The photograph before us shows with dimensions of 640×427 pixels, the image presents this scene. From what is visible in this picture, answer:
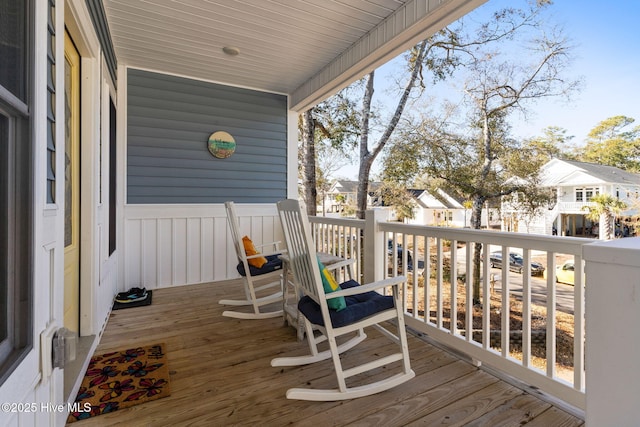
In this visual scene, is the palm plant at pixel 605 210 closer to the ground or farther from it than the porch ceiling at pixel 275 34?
closer to the ground

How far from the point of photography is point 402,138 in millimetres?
9773

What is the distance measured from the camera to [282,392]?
169cm

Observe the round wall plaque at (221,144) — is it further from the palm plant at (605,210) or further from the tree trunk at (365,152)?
the palm plant at (605,210)

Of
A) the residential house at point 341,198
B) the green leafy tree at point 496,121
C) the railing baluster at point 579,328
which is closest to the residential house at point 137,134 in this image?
the railing baluster at point 579,328

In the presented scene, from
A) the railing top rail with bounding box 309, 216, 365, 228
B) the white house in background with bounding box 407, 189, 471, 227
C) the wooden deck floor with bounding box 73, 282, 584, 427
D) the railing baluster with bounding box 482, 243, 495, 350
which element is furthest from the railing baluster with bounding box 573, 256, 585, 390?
the white house in background with bounding box 407, 189, 471, 227

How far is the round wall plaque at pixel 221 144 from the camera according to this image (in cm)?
406

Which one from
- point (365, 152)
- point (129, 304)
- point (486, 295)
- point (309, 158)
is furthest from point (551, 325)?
point (365, 152)

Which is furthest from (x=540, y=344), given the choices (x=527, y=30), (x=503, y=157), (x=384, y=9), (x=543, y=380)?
(x=527, y=30)

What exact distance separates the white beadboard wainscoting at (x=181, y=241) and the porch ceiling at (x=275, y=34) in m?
1.78

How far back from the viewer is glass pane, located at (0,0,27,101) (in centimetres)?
77

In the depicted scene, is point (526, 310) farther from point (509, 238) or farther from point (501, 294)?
point (509, 238)

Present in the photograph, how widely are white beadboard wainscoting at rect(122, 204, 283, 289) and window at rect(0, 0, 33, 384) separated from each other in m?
3.11

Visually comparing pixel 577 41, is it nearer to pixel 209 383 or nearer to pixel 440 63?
pixel 440 63

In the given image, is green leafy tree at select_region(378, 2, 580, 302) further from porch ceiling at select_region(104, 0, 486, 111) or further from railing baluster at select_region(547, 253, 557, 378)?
railing baluster at select_region(547, 253, 557, 378)
